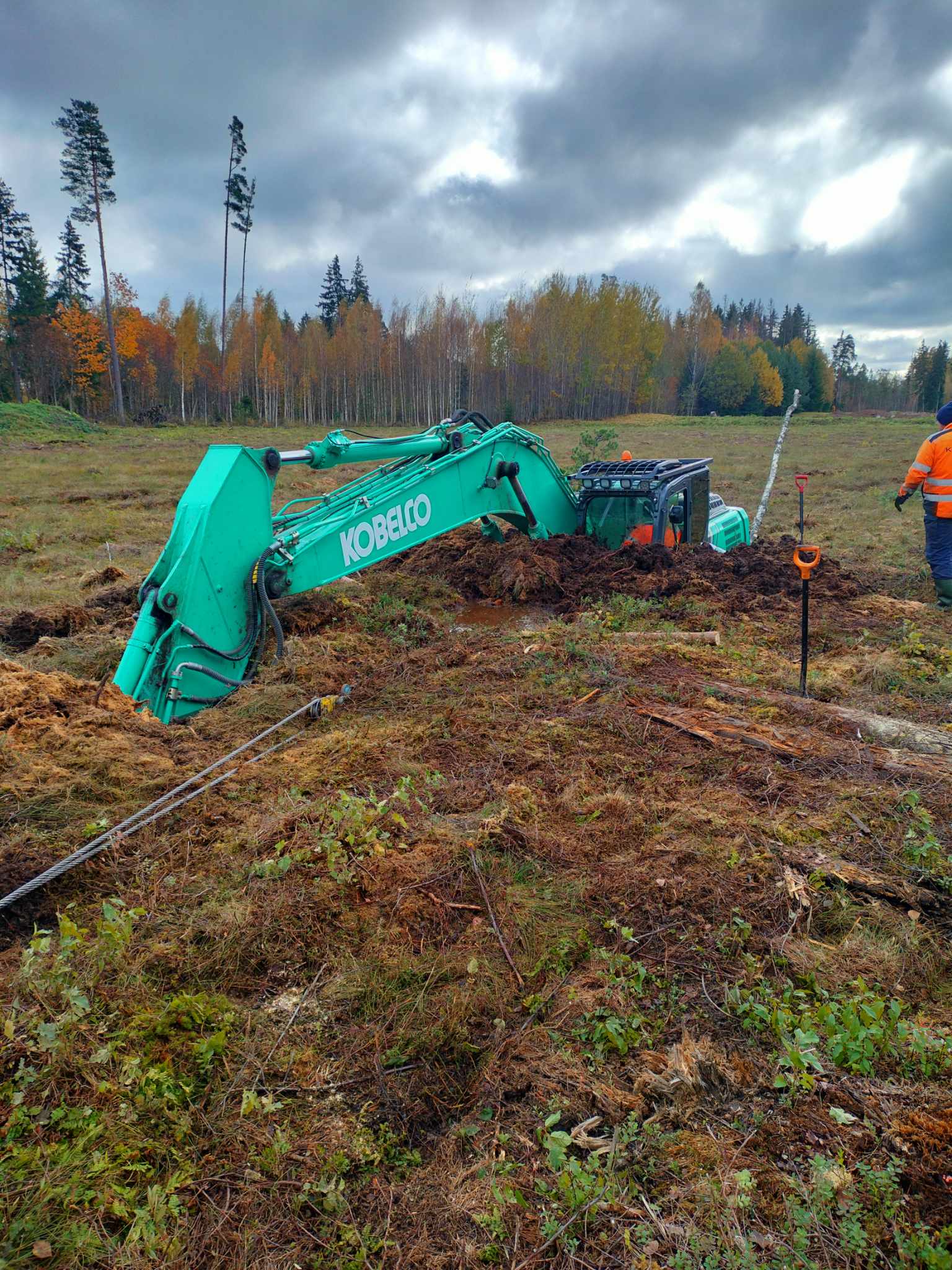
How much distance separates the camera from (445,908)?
3250 mm

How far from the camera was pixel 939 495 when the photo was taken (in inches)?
324

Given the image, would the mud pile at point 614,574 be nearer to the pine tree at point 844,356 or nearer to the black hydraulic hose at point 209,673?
the black hydraulic hose at point 209,673

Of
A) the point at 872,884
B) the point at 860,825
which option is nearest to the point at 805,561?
the point at 860,825

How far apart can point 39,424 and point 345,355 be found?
29578 mm

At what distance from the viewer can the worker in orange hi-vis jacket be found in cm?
817

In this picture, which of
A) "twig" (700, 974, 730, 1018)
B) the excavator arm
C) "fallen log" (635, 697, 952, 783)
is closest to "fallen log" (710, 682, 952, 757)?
"fallen log" (635, 697, 952, 783)

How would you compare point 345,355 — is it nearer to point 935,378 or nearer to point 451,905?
point 451,905

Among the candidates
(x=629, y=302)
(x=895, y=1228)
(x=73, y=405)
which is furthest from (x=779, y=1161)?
(x=629, y=302)

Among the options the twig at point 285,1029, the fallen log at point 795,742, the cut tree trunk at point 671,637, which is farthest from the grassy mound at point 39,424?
the twig at point 285,1029

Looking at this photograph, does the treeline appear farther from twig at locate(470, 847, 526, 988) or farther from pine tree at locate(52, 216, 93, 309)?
twig at locate(470, 847, 526, 988)

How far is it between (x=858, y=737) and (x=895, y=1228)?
11.3 feet

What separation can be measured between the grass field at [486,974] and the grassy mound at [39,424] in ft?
92.7

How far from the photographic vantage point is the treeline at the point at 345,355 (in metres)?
46.3

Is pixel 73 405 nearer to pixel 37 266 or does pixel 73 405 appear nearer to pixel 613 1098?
pixel 37 266
